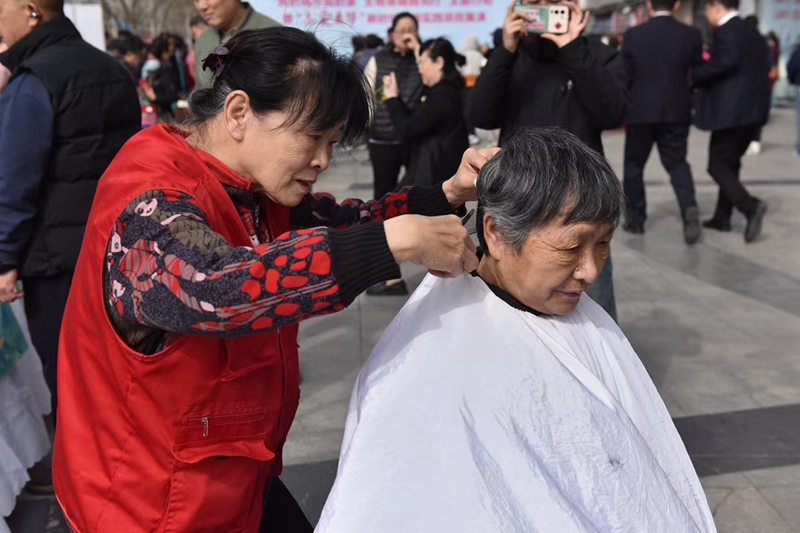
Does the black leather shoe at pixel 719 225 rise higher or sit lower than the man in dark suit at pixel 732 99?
lower

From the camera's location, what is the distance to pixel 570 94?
3795mm

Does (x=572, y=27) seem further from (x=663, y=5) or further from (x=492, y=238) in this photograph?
(x=663, y=5)

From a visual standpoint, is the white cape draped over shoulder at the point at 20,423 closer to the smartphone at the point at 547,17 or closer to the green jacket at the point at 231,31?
the green jacket at the point at 231,31

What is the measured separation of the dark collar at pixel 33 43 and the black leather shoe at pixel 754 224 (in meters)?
5.76

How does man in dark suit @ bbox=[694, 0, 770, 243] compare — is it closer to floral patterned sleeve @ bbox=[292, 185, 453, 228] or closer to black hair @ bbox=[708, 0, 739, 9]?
black hair @ bbox=[708, 0, 739, 9]

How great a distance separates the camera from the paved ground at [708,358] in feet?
11.4

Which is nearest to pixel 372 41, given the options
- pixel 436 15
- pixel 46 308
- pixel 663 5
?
pixel 436 15

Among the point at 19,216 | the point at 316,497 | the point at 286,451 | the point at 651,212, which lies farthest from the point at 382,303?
the point at 651,212

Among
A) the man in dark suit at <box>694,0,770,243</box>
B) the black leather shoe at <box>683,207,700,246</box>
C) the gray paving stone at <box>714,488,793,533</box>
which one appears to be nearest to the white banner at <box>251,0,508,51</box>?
the man in dark suit at <box>694,0,770,243</box>

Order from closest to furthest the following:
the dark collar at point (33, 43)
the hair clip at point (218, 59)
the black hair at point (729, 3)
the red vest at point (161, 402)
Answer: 1. the red vest at point (161, 402)
2. the hair clip at point (218, 59)
3. the dark collar at point (33, 43)
4. the black hair at point (729, 3)

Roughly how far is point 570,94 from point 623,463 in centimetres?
226

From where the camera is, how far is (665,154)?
24.3 ft

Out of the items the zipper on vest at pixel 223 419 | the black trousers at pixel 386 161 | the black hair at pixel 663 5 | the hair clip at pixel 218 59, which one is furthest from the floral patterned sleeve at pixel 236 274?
the black hair at pixel 663 5

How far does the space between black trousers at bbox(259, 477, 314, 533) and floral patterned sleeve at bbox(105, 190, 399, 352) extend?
0.82 meters
